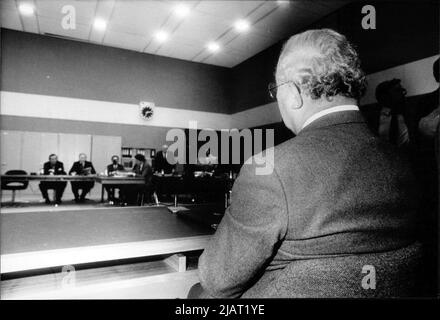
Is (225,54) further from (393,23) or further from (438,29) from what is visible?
(438,29)

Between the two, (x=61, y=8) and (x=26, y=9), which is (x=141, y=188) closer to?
(x=61, y=8)

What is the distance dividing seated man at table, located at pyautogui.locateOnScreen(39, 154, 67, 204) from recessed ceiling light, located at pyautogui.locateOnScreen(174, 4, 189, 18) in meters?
4.05

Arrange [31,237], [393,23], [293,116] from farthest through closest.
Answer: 1. [393,23]
2. [31,237]
3. [293,116]

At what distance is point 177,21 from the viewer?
20.1 ft

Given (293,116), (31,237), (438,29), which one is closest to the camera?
(293,116)

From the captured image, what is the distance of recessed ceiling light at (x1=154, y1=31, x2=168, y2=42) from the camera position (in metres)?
6.80

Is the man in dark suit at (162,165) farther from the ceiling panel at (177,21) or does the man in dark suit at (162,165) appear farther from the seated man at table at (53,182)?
the ceiling panel at (177,21)

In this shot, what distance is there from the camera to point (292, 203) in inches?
26.6

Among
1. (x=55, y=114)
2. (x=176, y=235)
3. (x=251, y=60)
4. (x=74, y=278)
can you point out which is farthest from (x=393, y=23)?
(x=55, y=114)

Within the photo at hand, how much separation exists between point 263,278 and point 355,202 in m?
0.30

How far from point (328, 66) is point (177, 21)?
5995mm

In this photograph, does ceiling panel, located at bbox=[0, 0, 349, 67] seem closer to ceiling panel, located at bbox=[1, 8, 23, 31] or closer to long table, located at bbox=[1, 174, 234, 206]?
ceiling panel, located at bbox=[1, 8, 23, 31]

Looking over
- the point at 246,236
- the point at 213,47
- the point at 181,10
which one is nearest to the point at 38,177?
the point at 181,10

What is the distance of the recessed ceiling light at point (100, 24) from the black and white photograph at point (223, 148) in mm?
61
